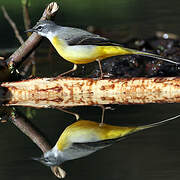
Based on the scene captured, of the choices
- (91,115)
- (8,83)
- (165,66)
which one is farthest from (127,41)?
(91,115)

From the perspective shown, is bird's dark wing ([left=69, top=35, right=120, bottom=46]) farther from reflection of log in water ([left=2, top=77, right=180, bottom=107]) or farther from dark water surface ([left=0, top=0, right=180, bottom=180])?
dark water surface ([left=0, top=0, right=180, bottom=180])

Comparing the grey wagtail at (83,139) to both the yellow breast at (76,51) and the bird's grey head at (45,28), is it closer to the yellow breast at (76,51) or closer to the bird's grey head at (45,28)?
the yellow breast at (76,51)

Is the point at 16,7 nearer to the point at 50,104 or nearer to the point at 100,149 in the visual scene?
→ the point at 50,104

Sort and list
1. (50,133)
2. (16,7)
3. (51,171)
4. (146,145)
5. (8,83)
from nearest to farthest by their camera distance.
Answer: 1. (51,171)
2. (146,145)
3. (50,133)
4. (8,83)
5. (16,7)

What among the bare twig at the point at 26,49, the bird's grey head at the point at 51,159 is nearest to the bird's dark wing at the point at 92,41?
the bare twig at the point at 26,49

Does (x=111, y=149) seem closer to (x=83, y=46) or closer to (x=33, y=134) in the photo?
(x=33, y=134)

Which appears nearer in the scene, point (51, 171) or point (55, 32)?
point (51, 171)

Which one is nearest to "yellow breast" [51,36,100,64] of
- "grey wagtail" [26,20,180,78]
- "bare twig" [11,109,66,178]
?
"grey wagtail" [26,20,180,78]
